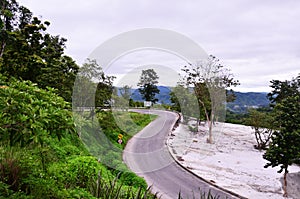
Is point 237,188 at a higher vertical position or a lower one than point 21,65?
lower

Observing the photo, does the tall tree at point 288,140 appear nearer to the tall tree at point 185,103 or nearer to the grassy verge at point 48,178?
the grassy verge at point 48,178

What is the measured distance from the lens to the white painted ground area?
7039 millimetres

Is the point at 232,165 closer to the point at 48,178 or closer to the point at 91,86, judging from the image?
the point at 91,86

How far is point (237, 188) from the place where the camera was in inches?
269

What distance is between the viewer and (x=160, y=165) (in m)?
8.19

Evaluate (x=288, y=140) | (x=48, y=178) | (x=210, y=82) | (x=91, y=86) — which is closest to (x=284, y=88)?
(x=210, y=82)

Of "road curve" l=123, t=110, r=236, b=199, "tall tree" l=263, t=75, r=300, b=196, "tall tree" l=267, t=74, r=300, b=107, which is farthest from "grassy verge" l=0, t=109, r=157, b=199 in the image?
"tall tree" l=267, t=74, r=300, b=107

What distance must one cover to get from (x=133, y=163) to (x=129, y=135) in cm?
298

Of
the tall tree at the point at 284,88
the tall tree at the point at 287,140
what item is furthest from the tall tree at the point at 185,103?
the tall tree at the point at 284,88

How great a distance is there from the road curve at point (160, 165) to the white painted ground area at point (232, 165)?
1.46ft

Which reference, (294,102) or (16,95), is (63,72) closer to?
(16,95)

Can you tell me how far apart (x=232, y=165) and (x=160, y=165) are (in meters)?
3.21

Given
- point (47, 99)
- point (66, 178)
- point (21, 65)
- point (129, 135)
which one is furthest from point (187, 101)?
point (47, 99)

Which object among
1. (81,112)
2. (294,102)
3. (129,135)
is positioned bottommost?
(129,135)
